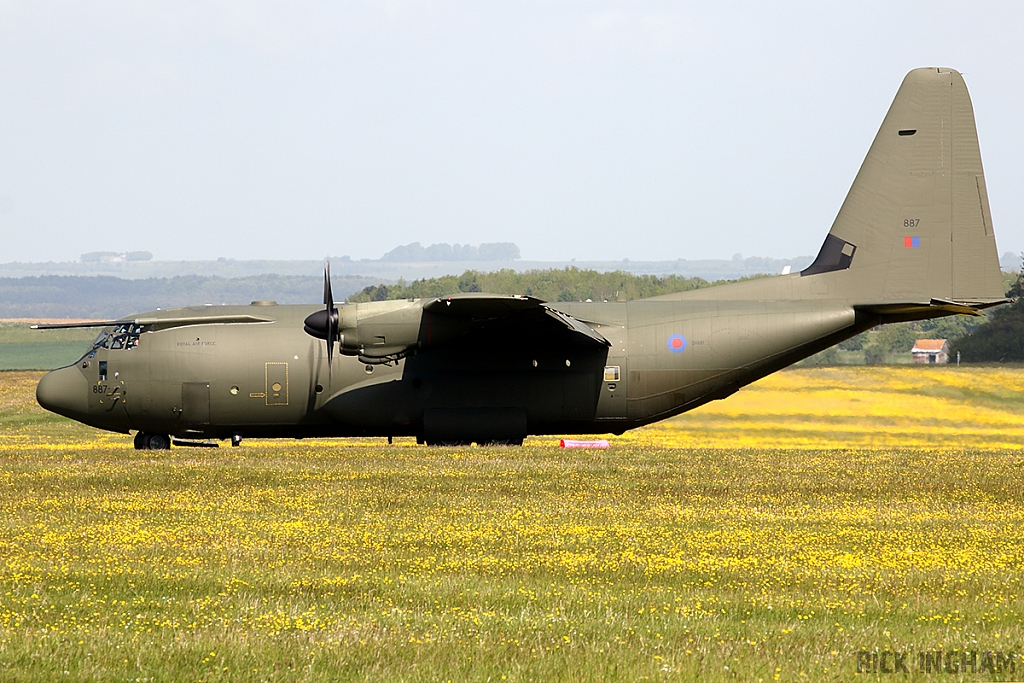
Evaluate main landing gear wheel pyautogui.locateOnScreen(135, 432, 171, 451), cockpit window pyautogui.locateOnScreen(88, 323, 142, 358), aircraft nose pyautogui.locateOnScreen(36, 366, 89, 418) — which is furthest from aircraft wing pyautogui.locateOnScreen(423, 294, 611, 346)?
aircraft nose pyautogui.locateOnScreen(36, 366, 89, 418)

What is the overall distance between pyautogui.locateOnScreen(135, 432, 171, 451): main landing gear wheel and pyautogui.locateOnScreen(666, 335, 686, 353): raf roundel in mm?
14019

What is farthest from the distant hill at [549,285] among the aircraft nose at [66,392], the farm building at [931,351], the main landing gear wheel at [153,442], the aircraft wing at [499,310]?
the aircraft wing at [499,310]

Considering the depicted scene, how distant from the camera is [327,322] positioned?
27.3 metres

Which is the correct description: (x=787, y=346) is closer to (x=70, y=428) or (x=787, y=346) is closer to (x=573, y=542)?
(x=573, y=542)

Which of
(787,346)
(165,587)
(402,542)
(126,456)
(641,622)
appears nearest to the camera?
(641,622)

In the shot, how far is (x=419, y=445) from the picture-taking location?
29625 mm

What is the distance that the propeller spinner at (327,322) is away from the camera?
89.1ft

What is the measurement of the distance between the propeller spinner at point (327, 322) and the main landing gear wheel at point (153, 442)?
19.6ft

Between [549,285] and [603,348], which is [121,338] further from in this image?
[549,285]

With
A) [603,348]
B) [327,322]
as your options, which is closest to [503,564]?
[327,322]

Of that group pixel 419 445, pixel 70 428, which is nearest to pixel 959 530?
pixel 419 445

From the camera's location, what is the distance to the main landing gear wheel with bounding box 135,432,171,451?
3053 centimetres

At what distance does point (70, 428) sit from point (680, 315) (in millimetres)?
30370

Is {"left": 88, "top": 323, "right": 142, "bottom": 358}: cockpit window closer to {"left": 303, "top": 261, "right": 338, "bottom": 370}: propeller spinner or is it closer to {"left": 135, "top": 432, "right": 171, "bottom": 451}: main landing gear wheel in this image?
{"left": 135, "top": 432, "right": 171, "bottom": 451}: main landing gear wheel
